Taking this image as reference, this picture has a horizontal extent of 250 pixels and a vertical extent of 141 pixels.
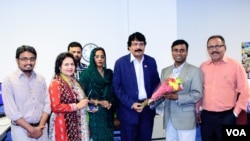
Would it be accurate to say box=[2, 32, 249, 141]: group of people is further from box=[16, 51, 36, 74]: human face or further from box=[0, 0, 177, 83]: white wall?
box=[0, 0, 177, 83]: white wall

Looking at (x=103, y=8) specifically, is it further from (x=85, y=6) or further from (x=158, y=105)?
(x=158, y=105)

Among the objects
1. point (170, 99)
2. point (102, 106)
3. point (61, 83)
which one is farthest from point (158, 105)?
point (61, 83)

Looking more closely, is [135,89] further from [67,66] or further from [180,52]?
[67,66]

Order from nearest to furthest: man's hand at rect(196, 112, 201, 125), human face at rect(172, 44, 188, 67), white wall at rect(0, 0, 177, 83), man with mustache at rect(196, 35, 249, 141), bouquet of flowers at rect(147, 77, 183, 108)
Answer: bouquet of flowers at rect(147, 77, 183, 108)
man with mustache at rect(196, 35, 249, 141)
human face at rect(172, 44, 188, 67)
man's hand at rect(196, 112, 201, 125)
white wall at rect(0, 0, 177, 83)

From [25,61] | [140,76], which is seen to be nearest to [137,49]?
[140,76]

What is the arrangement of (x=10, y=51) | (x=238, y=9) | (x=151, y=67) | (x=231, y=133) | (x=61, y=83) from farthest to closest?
1. (x=238, y=9)
2. (x=10, y=51)
3. (x=151, y=67)
4. (x=61, y=83)
5. (x=231, y=133)

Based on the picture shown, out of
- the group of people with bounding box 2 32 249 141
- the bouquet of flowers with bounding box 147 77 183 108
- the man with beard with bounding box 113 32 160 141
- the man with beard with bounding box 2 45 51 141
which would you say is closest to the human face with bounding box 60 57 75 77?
the group of people with bounding box 2 32 249 141

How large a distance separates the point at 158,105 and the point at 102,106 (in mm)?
648

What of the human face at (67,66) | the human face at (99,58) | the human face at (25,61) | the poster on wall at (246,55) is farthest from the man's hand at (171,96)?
the poster on wall at (246,55)

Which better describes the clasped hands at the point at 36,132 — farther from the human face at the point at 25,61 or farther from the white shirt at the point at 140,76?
the white shirt at the point at 140,76

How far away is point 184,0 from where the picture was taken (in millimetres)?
4656

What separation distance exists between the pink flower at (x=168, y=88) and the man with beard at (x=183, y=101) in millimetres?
79

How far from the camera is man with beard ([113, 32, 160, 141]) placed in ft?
8.74

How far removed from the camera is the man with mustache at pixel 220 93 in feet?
8.44
